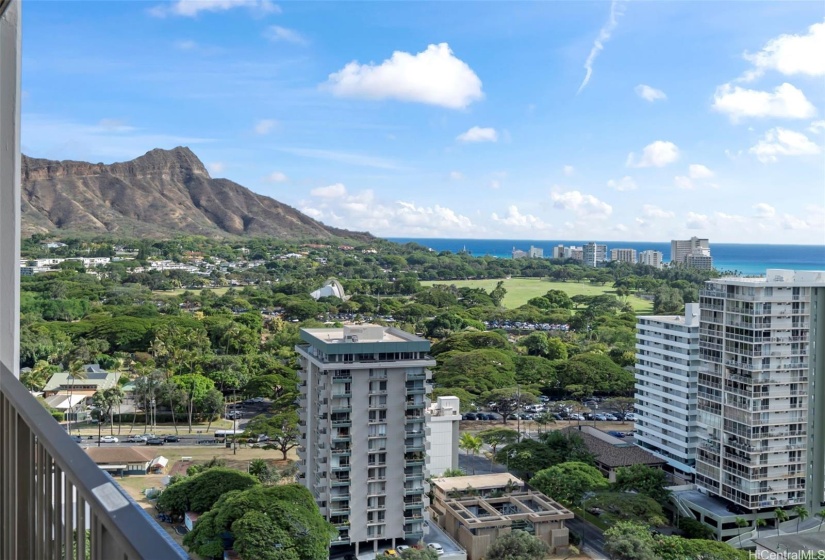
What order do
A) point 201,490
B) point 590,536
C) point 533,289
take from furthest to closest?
1. point 533,289
2. point 590,536
3. point 201,490

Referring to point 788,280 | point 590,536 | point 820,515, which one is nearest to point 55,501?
point 590,536

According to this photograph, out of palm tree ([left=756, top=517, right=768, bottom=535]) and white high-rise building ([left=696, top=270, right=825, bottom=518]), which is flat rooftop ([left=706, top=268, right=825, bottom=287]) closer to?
white high-rise building ([left=696, top=270, right=825, bottom=518])

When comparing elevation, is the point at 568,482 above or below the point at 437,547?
above

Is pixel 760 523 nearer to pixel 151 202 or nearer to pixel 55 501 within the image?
pixel 55 501

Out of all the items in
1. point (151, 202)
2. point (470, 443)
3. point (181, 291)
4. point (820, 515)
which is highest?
point (151, 202)

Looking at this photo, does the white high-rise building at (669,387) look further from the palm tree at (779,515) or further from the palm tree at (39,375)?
the palm tree at (39,375)

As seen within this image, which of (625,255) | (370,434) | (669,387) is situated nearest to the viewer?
(370,434)

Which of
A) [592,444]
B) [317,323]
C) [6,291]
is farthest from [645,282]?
[6,291]

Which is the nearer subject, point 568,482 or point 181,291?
point 568,482

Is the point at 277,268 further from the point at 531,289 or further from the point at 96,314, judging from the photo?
the point at 96,314
